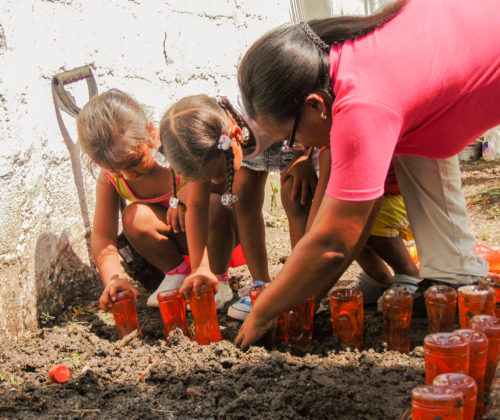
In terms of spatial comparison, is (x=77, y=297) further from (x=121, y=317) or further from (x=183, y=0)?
(x=183, y=0)

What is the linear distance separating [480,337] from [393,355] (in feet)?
1.97

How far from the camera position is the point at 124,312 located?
254 centimetres

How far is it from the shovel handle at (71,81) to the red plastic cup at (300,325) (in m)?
1.81

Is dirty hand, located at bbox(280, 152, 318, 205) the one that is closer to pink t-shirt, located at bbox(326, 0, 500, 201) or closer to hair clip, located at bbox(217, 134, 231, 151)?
hair clip, located at bbox(217, 134, 231, 151)

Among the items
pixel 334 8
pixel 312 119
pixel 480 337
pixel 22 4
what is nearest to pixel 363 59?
pixel 312 119

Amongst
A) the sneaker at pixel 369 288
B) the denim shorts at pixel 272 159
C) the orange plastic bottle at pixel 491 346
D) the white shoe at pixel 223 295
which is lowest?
the sneaker at pixel 369 288

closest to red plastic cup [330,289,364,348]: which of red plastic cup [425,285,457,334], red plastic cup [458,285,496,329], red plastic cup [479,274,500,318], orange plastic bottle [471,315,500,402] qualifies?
red plastic cup [425,285,457,334]

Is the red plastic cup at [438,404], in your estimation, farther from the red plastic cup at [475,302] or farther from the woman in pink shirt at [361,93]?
the red plastic cup at [475,302]

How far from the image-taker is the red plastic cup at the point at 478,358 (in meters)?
1.48

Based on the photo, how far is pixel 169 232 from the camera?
3.11 m

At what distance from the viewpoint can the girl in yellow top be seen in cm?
262

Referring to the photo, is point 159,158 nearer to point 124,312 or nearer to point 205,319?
point 124,312

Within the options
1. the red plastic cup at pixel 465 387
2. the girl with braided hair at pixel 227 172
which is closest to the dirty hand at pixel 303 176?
the girl with braided hair at pixel 227 172

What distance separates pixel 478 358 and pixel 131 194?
204 cm
